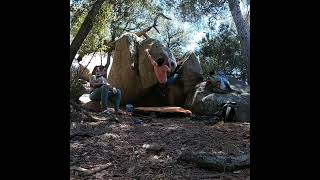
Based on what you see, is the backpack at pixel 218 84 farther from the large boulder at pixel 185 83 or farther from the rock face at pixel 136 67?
the rock face at pixel 136 67

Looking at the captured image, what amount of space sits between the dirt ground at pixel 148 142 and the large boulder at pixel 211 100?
4.91 feet

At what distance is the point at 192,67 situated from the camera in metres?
12.5

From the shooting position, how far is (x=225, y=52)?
919 inches

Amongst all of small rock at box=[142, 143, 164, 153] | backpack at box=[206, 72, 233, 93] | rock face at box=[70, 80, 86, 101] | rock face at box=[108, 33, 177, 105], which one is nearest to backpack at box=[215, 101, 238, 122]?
backpack at box=[206, 72, 233, 93]

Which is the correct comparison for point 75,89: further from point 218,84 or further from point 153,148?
point 153,148

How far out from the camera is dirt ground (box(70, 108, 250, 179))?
14.9 ft

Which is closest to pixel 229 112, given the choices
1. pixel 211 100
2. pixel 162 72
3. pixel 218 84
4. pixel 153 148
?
pixel 211 100

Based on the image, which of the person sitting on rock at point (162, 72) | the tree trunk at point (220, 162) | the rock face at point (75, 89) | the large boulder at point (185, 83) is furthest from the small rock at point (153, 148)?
the large boulder at point (185, 83)

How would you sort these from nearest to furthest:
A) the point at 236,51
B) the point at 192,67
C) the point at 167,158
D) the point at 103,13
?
the point at 167,158 < the point at 103,13 < the point at 192,67 < the point at 236,51

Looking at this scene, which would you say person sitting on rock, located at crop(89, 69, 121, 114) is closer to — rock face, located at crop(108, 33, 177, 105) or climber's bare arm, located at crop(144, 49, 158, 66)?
climber's bare arm, located at crop(144, 49, 158, 66)
